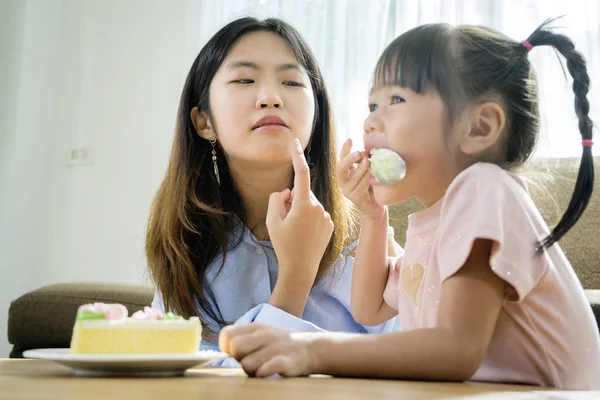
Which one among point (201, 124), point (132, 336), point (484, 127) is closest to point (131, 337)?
point (132, 336)

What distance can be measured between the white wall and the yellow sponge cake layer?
3.13 m

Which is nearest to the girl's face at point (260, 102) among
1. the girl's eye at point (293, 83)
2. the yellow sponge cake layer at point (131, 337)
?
the girl's eye at point (293, 83)

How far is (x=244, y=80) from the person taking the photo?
1.60m

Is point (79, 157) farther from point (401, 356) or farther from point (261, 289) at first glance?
point (401, 356)

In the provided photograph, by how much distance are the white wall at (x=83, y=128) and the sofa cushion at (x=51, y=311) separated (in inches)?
65.8

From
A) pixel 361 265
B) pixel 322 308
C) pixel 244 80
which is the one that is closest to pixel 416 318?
pixel 361 265

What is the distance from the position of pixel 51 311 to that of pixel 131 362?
1519 millimetres

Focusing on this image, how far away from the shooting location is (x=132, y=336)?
75cm

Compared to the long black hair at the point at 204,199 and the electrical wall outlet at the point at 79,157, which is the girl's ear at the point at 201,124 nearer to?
the long black hair at the point at 204,199

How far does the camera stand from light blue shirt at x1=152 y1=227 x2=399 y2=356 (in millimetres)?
1545

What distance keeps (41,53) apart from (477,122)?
A: 3533mm

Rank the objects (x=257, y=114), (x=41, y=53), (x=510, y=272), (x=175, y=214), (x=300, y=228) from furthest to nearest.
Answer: (x=41, y=53)
(x=175, y=214)
(x=257, y=114)
(x=300, y=228)
(x=510, y=272)

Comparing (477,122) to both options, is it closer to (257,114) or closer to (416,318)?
(416,318)

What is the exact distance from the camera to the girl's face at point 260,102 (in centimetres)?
153
